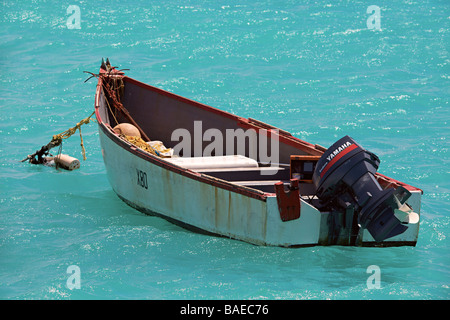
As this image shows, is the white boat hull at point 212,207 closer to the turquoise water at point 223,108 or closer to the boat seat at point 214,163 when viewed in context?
the turquoise water at point 223,108

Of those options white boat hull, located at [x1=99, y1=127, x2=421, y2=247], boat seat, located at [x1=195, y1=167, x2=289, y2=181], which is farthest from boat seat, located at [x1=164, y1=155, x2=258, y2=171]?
white boat hull, located at [x1=99, y1=127, x2=421, y2=247]

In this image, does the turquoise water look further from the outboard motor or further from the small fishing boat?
the outboard motor

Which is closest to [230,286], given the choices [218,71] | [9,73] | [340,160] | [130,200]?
[340,160]

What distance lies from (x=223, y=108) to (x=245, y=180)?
7.71 meters

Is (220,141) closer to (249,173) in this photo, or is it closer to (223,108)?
(249,173)

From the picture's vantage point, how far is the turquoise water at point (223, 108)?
33.2 ft

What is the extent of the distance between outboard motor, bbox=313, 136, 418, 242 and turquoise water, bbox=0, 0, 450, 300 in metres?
0.79

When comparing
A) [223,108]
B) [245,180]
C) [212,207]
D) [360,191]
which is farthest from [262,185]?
[223,108]

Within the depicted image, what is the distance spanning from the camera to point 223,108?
773 inches

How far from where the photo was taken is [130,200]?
1271cm

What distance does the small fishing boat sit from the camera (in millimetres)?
9820

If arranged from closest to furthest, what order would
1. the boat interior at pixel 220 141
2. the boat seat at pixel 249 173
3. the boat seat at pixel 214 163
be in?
1. the boat interior at pixel 220 141
2. the boat seat at pixel 249 173
3. the boat seat at pixel 214 163

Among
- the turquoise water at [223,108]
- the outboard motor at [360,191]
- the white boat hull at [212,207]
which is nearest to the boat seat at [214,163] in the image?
the white boat hull at [212,207]

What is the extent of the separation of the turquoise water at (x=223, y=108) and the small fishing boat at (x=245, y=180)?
1.17 ft
